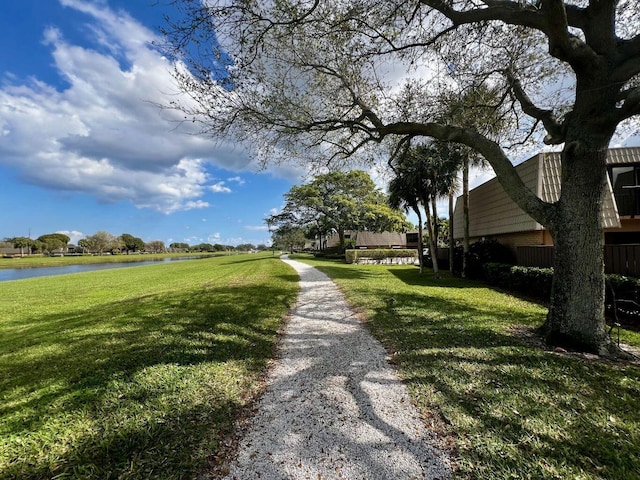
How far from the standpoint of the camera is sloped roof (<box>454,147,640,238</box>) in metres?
10.7

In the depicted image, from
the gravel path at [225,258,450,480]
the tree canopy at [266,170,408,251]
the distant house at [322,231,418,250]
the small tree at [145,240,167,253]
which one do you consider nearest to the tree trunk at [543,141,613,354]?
the gravel path at [225,258,450,480]

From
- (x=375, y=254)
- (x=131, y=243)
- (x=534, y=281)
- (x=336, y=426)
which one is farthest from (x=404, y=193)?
(x=131, y=243)

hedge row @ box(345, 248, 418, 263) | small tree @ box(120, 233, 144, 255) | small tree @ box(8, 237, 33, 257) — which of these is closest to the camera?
hedge row @ box(345, 248, 418, 263)

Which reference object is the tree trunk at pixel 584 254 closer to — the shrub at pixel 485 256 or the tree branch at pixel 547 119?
the tree branch at pixel 547 119

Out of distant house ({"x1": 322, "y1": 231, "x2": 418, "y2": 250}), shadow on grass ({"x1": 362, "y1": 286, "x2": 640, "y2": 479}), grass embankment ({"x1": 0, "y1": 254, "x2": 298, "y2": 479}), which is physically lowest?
shadow on grass ({"x1": 362, "y1": 286, "x2": 640, "y2": 479})

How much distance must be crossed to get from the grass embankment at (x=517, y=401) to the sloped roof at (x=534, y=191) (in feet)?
22.8

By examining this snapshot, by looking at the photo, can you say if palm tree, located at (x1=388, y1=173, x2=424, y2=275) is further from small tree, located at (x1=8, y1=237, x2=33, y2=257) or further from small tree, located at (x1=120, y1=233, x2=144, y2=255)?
small tree, located at (x1=8, y1=237, x2=33, y2=257)

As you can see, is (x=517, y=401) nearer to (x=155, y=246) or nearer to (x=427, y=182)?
(x=427, y=182)

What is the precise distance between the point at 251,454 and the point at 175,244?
524 feet

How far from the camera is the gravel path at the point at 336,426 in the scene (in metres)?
2.19

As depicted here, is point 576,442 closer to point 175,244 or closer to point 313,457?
point 313,457

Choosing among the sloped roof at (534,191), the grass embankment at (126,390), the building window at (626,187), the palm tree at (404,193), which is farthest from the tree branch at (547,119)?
the building window at (626,187)

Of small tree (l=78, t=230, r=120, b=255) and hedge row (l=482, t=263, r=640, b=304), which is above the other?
small tree (l=78, t=230, r=120, b=255)

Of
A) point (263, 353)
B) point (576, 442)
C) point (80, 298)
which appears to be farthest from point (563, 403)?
point (80, 298)
